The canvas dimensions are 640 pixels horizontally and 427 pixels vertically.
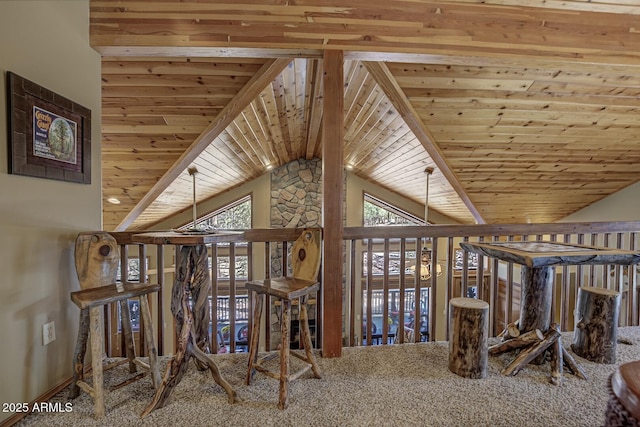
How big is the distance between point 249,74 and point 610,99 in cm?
344

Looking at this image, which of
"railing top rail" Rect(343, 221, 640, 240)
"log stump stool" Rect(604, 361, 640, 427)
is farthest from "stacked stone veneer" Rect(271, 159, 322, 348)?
"log stump stool" Rect(604, 361, 640, 427)

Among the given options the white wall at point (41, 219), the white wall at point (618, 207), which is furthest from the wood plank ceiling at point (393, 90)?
the white wall at point (41, 219)

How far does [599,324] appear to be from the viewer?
2.04 meters

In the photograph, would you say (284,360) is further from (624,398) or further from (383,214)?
(383,214)

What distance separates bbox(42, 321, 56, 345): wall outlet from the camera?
5.47ft

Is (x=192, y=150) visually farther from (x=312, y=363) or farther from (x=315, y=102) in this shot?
(x=312, y=363)

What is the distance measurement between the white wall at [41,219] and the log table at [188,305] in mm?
492

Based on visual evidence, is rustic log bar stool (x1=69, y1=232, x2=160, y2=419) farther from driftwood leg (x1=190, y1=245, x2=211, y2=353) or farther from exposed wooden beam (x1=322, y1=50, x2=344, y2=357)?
exposed wooden beam (x1=322, y1=50, x2=344, y2=357)

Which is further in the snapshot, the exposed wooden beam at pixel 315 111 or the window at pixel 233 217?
the window at pixel 233 217

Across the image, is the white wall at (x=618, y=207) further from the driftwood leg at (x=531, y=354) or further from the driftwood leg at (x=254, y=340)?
the driftwood leg at (x=254, y=340)

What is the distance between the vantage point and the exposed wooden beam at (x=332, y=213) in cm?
213

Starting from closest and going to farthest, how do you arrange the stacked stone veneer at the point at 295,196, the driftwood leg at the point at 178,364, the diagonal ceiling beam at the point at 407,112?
the driftwood leg at the point at 178,364 → the diagonal ceiling beam at the point at 407,112 → the stacked stone veneer at the point at 295,196

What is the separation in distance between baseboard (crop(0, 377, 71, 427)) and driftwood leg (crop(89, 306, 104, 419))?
36 cm

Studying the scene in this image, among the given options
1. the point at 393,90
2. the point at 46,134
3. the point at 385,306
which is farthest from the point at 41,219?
the point at 393,90
